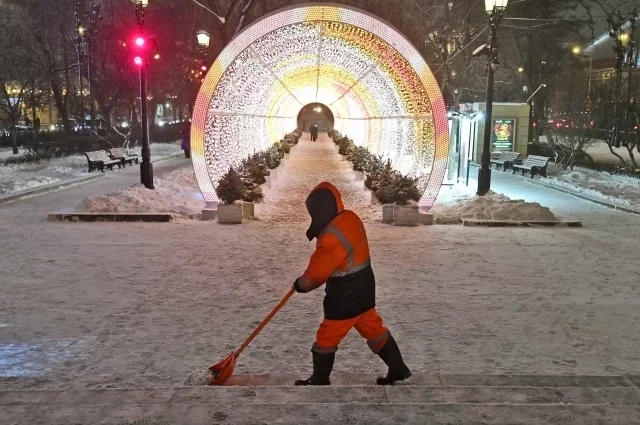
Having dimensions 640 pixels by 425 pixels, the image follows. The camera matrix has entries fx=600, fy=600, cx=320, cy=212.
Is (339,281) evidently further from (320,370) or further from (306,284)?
(320,370)

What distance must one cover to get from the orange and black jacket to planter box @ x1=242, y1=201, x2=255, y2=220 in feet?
26.0

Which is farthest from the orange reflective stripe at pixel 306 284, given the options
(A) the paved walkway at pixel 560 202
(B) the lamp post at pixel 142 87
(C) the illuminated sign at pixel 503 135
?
(C) the illuminated sign at pixel 503 135

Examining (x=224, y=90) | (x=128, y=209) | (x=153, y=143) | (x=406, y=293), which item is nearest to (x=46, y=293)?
(x=406, y=293)

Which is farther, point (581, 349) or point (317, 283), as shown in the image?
point (581, 349)

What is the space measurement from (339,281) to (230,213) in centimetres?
766

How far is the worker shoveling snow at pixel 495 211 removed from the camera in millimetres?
11625

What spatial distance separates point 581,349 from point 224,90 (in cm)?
1026

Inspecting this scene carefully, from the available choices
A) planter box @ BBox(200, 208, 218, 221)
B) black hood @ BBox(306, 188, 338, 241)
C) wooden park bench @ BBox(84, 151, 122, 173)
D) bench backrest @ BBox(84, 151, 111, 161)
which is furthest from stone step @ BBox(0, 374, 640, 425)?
bench backrest @ BBox(84, 151, 111, 161)

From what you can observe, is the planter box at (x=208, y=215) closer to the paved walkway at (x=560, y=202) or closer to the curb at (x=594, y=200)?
the paved walkway at (x=560, y=202)

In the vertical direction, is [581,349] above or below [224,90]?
below

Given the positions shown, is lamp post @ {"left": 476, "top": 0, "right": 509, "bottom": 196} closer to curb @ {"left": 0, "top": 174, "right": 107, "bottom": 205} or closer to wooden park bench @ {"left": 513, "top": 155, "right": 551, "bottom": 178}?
wooden park bench @ {"left": 513, "top": 155, "right": 551, "bottom": 178}

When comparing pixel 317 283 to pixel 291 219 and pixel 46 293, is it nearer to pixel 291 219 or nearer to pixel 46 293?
pixel 46 293

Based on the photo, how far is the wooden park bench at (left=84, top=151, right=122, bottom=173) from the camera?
20619 millimetres

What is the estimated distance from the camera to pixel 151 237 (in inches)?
400
